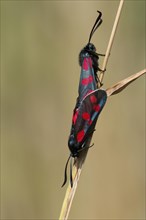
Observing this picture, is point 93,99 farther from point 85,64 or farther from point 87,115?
point 85,64

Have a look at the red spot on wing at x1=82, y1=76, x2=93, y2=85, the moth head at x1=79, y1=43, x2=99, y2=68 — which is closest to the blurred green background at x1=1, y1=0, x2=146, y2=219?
the moth head at x1=79, y1=43, x2=99, y2=68

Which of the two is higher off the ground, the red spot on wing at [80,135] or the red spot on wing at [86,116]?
the red spot on wing at [86,116]

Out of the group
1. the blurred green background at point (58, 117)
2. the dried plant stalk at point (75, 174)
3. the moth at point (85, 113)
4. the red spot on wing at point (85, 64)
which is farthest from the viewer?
the blurred green background at point (58, 117)

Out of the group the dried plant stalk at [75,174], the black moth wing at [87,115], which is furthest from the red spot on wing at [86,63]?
the dried plant stalk at [75,174]

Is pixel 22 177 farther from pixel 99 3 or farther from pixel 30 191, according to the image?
pixel 99 3

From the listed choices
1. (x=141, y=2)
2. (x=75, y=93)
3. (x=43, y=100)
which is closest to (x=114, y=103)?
(x=75, y=93)

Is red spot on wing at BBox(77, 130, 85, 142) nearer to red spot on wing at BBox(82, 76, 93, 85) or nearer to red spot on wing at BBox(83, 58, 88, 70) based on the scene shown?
red spot on wing at BBox(82, 76, 93, 85)

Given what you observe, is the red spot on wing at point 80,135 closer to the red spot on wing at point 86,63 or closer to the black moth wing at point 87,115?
the black moth wing at point 87,115
